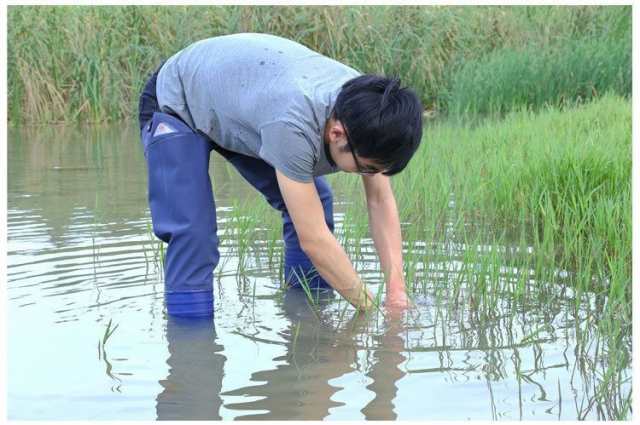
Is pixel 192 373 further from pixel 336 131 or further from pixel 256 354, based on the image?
pixel 336 131

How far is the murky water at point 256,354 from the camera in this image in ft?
9.38

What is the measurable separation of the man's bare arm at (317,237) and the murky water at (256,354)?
0.22m

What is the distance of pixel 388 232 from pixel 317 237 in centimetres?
45

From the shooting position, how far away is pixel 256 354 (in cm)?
333

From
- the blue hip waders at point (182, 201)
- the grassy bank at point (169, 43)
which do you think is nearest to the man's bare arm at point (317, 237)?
the blue hip waders at point (182, 201)

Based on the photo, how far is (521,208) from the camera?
492 cm

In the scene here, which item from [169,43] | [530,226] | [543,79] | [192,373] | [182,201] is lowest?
[192,373]

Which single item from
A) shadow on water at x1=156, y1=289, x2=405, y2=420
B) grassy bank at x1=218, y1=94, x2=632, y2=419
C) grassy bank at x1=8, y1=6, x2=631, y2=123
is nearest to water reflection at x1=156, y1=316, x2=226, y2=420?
shadow on water at x1=156, y1=289, x2=405, y2=420

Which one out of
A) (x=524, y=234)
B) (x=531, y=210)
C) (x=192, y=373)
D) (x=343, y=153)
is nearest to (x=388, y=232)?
(x=343, y=153)

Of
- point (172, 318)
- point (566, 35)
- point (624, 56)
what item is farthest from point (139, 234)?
point (566, 35)

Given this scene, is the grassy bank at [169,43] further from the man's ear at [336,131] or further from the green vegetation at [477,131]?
the man's ear at [336,131]

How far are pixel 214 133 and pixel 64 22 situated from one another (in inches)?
305

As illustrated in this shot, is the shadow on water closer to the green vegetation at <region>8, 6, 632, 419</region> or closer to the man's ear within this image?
the green vegetation at <region>8, 6, 632, 419</region>

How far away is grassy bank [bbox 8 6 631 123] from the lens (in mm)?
10516
